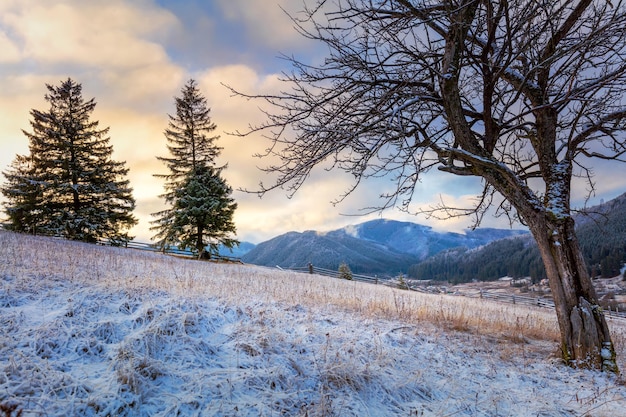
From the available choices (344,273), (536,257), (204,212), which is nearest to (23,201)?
(204,212)

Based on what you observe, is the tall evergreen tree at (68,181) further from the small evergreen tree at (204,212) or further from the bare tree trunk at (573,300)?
the bare tree trunk at (573,300)

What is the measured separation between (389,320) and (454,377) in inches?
106

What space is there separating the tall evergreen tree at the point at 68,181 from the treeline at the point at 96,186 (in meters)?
0.05

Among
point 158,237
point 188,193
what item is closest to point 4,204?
point 158,237

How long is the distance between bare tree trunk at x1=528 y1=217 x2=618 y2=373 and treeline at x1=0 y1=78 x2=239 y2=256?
744 inches

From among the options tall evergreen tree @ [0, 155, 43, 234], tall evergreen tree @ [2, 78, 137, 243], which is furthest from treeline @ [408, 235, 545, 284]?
tall evergreen tree @ [0, 155, 43, 234]

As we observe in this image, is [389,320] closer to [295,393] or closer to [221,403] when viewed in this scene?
[295,393]

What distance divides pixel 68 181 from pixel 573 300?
2448 centimetres

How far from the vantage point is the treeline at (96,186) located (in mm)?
20000

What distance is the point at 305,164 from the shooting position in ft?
19.9

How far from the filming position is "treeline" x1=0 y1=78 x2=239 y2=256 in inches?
787

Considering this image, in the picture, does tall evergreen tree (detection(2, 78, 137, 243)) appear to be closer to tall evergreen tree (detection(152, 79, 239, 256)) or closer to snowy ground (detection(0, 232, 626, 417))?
tall evergreen tree (detection(152, 79, 239, 256))

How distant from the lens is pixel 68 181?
801 inches

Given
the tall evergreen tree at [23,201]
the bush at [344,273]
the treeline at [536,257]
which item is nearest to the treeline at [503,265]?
the treeline at [536,257]
